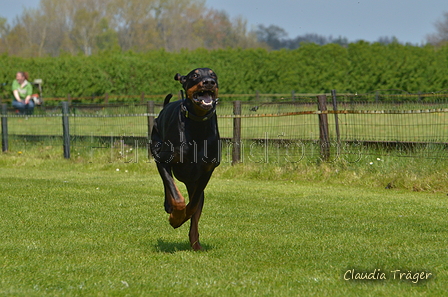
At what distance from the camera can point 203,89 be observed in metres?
5.54

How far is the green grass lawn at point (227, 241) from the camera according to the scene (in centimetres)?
488

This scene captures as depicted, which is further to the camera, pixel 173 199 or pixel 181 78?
pixel 181 78

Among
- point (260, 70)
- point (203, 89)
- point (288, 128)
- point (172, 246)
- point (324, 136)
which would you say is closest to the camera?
point (203, 89)

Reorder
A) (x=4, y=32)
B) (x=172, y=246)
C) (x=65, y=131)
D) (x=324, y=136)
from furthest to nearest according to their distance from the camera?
(x=4, y=32) → (x=65, y=131) → (x=324, y=136) → (x=172, y=246)

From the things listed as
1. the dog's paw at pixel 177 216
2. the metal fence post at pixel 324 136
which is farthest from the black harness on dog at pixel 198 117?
the metal fence post at pixel 324 136

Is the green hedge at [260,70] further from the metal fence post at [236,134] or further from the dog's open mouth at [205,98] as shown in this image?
the dog's open mouth at [205,98]

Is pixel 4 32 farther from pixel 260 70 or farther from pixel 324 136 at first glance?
pixel 324 136

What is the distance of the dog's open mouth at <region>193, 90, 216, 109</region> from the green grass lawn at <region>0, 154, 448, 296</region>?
137 centimetres

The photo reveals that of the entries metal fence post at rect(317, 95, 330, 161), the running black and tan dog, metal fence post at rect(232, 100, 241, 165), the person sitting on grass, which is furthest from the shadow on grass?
the person sitting on grass

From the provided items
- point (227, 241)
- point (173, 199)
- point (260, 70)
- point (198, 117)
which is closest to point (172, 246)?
point (227, 241)

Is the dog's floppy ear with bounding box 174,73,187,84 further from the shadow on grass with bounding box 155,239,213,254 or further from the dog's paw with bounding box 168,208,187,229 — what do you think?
the shadow on grass with bounding box 155,239,213,254

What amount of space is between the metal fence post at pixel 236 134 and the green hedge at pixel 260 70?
20.4 m

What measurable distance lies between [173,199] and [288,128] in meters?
7.72

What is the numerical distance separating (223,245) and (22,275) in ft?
6.69
